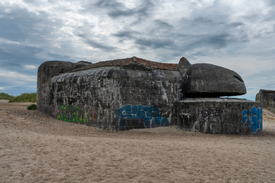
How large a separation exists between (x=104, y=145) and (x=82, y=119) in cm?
495

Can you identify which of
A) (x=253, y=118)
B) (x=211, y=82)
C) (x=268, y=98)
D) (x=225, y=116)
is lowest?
(x=253, y=118)

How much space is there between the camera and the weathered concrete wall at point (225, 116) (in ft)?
31.5

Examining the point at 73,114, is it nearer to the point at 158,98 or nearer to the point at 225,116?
the point at 158,98

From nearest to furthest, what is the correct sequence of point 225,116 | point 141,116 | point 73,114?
point 225,116
point 141,116
point 73,114

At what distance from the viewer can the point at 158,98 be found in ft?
34.5

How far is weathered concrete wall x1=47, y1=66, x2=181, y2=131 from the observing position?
388 inches

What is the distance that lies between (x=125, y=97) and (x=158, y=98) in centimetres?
179

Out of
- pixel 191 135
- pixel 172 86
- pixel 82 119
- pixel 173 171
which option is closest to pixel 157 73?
pixel 172 86

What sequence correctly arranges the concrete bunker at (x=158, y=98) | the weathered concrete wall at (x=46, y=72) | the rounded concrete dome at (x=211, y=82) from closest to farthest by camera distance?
the concrete bunker at (x=158, y=98), the rounded concrete dome at (x=211, y=82), the weathered concrete wall at (x=46, y=72)

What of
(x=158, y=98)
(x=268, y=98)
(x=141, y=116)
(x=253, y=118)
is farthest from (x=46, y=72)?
(x=268, y=98)

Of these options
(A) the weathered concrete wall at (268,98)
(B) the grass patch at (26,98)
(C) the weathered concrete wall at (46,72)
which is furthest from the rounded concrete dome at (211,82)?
(B) the grass patch at (26,98)

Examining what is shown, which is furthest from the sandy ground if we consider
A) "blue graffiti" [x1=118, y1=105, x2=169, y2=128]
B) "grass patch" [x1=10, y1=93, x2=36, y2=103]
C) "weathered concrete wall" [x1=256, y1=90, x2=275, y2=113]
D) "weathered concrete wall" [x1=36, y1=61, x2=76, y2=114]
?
"grass patch" [x1=10, y1=93, x2=36, y2=103]

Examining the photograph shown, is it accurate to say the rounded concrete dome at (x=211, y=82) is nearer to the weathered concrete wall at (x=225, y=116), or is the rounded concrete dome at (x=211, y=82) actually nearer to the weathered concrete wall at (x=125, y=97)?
the weathered concrete wall at (x=125, y=97)

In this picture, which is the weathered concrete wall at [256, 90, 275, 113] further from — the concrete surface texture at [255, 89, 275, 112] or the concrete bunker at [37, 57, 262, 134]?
the concrete bunker at [37, 57, 262, 134]
